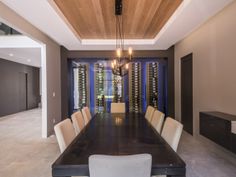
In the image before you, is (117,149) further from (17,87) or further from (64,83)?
(17,87)

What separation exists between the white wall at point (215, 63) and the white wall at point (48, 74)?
372 centimetres

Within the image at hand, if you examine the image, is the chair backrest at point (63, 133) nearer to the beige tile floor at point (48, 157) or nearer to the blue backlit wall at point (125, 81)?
the beige tile floor at point (48, 157)

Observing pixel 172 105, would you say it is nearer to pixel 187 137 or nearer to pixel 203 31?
pixel 187 137

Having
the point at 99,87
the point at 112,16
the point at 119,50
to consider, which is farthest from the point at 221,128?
the point at 99,87

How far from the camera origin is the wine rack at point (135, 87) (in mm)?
6738

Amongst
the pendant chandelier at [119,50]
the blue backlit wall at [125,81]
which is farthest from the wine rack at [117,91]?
the pendant chandelier at [119,50]

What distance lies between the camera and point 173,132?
2.16 m

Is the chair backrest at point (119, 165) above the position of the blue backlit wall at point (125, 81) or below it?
below

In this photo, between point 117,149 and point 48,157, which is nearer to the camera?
point 117,149

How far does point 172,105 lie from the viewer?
6473 mm

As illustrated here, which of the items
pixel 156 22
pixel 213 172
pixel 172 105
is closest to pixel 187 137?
pixel 172 105

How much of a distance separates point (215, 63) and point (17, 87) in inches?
367

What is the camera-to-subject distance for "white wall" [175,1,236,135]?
130 inches

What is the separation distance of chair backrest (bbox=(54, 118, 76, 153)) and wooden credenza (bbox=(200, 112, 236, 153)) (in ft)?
7.08
